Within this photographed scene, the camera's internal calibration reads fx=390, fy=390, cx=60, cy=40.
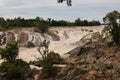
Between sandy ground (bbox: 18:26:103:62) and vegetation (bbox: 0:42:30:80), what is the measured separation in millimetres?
6582

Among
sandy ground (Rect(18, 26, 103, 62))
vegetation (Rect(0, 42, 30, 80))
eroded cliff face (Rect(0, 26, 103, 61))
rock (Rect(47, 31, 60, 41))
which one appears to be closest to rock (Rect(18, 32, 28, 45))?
eroded cliff face (Rect(0, 26, 103, 61))

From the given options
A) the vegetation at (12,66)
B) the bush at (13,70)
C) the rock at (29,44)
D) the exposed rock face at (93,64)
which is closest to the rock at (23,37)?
the rock at (29,44)

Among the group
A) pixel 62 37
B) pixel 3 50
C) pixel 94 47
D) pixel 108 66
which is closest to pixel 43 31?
pixel 62 37

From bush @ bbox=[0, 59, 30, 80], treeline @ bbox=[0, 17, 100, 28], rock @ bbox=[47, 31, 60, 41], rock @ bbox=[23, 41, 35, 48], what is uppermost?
treeline @ bbox=[0, 17, 100, 28]

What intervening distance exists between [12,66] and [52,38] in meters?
22.7

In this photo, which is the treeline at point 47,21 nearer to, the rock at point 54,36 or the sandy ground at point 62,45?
the sandy ground at point 62,45

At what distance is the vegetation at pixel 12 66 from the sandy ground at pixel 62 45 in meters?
6.58

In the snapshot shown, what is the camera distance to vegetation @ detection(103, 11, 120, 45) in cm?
4700

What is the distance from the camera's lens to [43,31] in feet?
216

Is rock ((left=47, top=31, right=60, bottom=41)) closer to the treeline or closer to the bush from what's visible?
the treeline

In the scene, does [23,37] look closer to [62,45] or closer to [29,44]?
[29,44]

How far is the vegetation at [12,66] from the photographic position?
135ft

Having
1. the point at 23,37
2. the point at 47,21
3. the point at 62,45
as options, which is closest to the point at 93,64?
the point at 62,45

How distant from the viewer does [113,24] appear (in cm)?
4769
